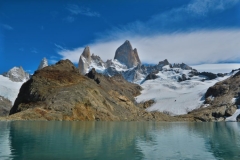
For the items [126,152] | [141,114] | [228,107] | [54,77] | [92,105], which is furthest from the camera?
[228,107]

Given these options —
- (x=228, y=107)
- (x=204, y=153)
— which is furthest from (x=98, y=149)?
(x=228, y=107)

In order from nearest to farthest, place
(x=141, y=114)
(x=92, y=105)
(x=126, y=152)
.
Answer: (x=126, y=152) → (x=92, y=105) → (x=141, y=114)

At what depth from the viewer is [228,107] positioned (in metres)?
187

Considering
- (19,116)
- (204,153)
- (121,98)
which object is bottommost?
(204,153)

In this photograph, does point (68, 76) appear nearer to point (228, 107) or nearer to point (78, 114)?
point (78, 114)

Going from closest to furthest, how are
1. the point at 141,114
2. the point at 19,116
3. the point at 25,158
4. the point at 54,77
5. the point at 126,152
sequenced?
the point at 25,158
the point at 126,152
the point at 19,116
the point at 54,77
the point at 141,114

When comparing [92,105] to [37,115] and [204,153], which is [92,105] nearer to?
[37,115]

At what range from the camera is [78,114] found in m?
104

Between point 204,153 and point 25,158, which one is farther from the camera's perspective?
point 204,153

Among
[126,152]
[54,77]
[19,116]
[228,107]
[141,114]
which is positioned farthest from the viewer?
[228,107]

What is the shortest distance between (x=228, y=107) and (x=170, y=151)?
169m

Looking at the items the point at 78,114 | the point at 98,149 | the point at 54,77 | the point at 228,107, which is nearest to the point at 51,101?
the point at 78,114

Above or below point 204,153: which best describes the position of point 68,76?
above

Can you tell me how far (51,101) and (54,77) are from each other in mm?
22031
